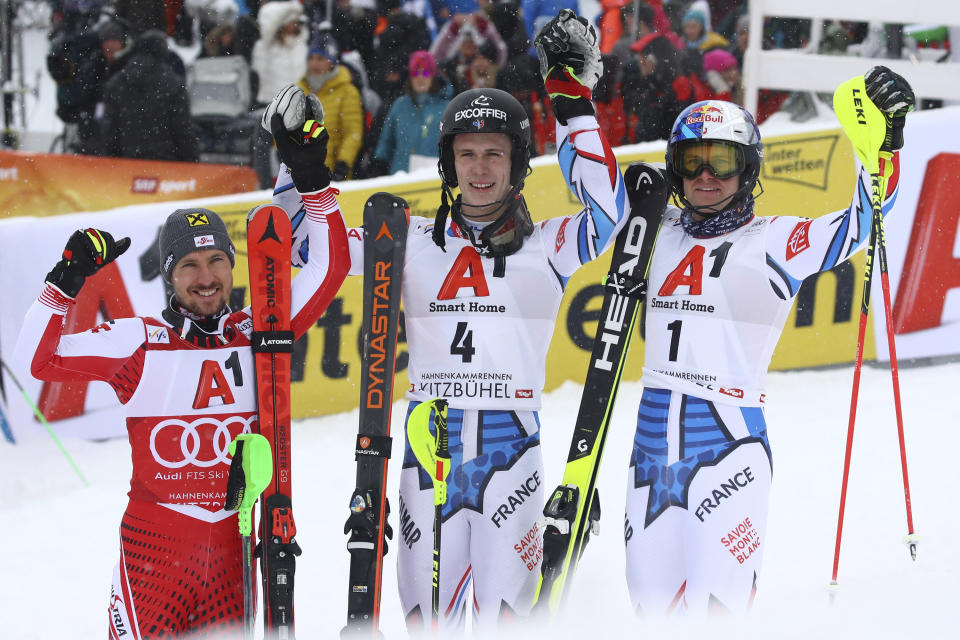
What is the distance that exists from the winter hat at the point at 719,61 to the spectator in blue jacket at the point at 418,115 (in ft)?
8.34

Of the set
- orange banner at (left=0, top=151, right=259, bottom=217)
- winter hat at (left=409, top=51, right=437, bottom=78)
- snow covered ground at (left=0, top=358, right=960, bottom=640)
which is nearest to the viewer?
snow covered ground at (left=0, top=358, right=960, bottom=640)

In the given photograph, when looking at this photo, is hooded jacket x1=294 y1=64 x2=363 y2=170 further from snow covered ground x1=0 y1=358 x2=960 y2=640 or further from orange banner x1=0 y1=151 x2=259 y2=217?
snow covered ground x1=0 y1=358 x2=960 y2=640

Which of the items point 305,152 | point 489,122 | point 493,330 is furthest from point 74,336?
point 489,122

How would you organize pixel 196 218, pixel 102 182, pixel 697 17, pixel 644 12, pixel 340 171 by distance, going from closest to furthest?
pixel 196 218
pixel 340 171
pixel 102 182
pixel 644 12
pixel 697 17

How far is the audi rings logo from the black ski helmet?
51.8 inches

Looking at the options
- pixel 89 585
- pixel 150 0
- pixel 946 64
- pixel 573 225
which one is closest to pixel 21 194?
pixel 150 0

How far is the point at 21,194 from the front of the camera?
29.2ft

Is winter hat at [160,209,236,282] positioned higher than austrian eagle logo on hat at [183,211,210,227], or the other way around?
austrian eagle logo on hat at [183,211,210,227]

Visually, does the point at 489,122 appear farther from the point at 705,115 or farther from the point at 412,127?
the point at 412,127

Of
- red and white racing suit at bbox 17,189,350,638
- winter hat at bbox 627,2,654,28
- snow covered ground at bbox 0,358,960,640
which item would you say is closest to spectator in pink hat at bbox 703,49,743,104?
winter hat at bbox 627,2,654,28

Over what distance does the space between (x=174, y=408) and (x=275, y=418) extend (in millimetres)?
341

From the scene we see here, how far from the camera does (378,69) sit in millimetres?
9672

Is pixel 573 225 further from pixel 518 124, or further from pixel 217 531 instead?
pixel 217 531

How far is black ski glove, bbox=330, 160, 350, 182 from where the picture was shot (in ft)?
28.5
